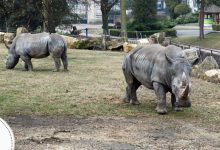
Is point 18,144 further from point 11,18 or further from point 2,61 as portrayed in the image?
point 11,18

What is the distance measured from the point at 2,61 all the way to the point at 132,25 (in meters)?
30.4

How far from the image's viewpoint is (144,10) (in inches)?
1903

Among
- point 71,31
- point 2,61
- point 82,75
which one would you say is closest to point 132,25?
point 71,31

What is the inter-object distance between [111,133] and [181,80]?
60.1 inches

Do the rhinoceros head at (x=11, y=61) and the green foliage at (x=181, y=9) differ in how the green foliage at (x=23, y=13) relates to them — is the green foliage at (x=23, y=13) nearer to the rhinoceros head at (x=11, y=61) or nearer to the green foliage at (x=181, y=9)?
the rhinoceros head at (x=11, y=61)

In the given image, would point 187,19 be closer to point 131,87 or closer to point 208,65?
point 208,65

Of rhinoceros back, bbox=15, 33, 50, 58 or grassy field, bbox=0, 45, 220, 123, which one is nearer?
grassy field, bbox=0, 45, 220, 123

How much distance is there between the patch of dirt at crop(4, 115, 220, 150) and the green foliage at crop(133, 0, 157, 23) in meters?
40.7

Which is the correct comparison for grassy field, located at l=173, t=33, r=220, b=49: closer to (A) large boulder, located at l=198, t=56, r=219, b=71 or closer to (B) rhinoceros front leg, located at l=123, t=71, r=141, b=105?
(A) large boulder, located at l=198, t=56, r=219, b=71

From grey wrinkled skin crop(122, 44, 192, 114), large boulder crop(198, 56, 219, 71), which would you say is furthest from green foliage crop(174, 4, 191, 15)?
grey wrinkled skin crop(122, 44, 192, 114)

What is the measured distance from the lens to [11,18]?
3619 cm

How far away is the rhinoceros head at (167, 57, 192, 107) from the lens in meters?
7.80

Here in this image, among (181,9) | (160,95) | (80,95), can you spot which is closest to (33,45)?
(80,95)

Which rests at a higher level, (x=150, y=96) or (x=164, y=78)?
(x=164, y=78)
